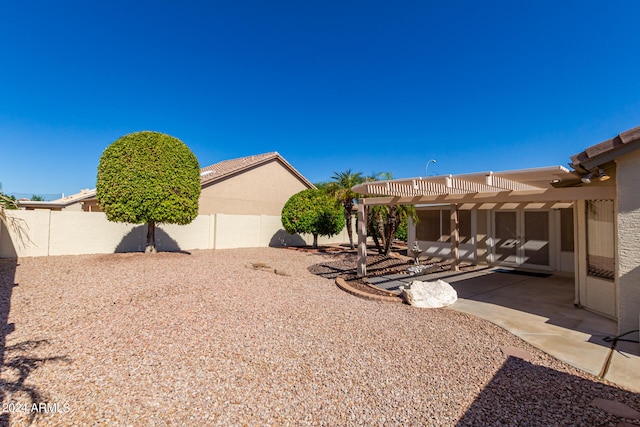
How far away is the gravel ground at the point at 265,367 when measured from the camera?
2.93 metres

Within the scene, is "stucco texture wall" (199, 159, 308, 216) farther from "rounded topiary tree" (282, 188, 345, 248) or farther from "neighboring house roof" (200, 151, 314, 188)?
"rounded topiary tree" (282, 188, 345, 248)

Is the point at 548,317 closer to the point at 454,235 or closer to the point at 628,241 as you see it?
the point at 628,241

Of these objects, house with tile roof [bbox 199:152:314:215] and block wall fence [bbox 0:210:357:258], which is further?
house with tile roof [bbox 199:152:314:215]

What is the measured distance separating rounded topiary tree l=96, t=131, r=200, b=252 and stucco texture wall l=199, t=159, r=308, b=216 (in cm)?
738

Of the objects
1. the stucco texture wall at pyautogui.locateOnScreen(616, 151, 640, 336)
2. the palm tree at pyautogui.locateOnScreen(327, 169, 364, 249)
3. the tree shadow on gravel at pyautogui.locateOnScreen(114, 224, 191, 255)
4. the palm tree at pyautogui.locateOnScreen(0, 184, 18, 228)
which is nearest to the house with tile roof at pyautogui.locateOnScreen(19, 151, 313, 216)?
the tree shadow on gravel at pyautogui.locateOnScreen(114, 224, 191, 255)

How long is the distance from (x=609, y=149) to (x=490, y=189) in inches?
185

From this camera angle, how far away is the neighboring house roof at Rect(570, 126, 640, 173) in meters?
4.68

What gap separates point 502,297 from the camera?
796cm

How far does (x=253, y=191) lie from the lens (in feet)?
77.7

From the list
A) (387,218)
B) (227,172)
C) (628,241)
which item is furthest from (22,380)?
(227,172)

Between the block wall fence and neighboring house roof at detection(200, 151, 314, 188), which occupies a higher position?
neighboring house roof at detection(200, 151, 314, 188)

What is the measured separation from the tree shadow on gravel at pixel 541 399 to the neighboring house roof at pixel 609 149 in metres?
3.55

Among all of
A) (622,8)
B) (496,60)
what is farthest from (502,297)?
(496,60)

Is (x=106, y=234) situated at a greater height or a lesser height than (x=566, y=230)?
lesser
